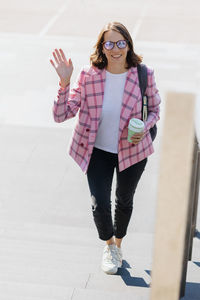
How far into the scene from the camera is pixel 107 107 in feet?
12.2

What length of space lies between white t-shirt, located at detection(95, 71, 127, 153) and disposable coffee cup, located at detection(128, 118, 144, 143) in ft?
0.36

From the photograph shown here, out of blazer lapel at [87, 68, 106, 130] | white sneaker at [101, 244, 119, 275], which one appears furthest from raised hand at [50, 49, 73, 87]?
white sneaker at [101, 244, 119, 275]

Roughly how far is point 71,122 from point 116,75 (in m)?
3.73

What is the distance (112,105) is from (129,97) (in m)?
0.11

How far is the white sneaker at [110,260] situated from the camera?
4.11 metres

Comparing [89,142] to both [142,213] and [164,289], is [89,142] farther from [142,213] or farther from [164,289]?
[164,289]

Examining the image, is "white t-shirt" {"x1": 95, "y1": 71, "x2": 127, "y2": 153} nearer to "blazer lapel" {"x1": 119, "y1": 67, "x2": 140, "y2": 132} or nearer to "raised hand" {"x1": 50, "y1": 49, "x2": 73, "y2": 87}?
"blazer lapel" {"x1": 119, "y1": 67, "x2": 140, "y2": 132}

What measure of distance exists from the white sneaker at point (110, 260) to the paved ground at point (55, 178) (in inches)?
2.9

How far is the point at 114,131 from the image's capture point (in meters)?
3.75

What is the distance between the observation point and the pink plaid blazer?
3.70 meters

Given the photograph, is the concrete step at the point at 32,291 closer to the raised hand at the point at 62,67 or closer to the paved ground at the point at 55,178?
the paved ground at the point at 55,178

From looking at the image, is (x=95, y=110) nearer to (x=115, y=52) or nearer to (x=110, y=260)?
(x=115, y=52)

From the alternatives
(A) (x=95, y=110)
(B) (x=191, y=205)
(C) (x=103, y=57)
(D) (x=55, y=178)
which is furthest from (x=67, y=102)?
(D) (x=55, y=178)

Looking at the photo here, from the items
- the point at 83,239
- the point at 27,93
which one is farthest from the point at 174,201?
the point at 27,93
